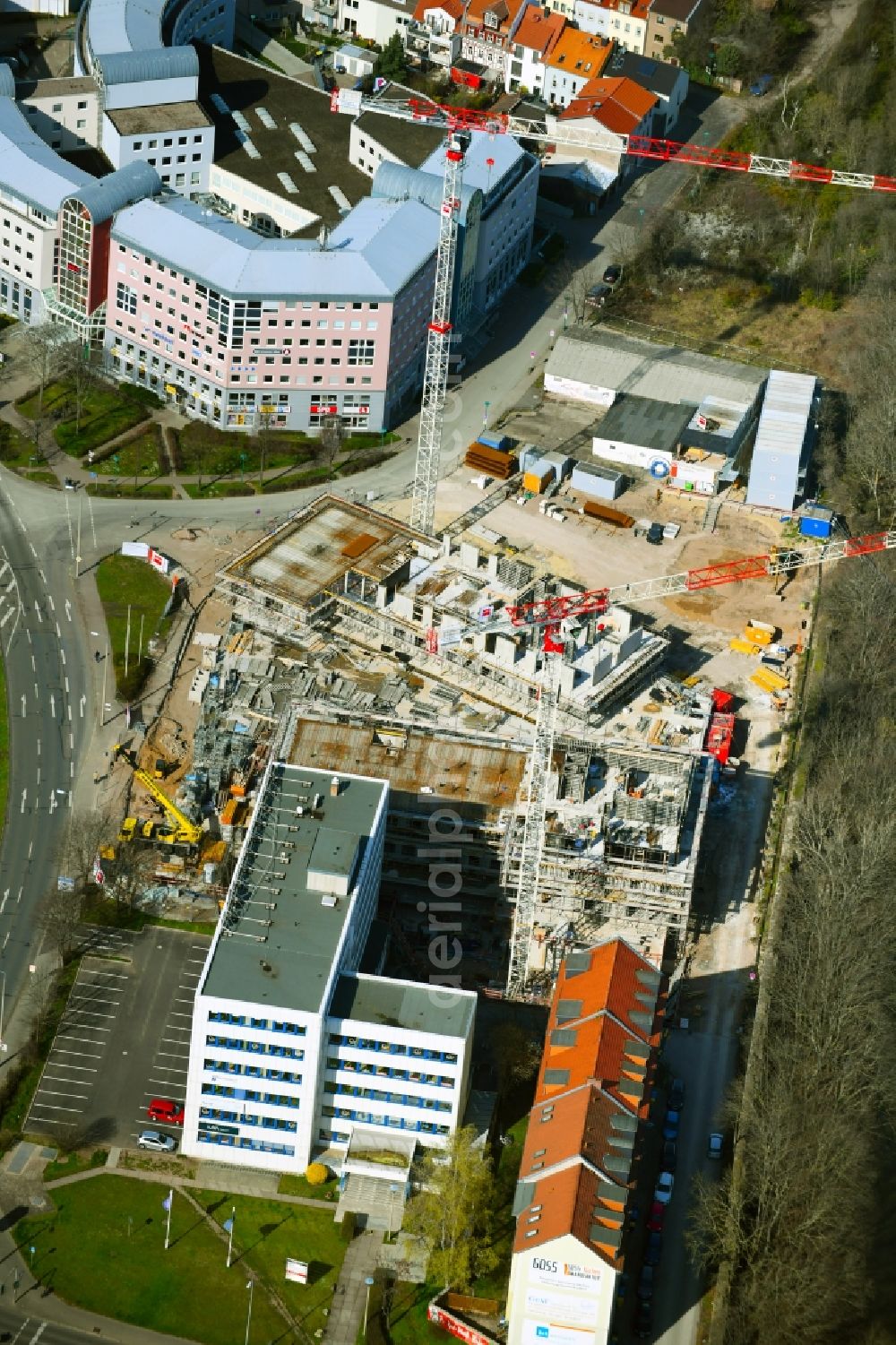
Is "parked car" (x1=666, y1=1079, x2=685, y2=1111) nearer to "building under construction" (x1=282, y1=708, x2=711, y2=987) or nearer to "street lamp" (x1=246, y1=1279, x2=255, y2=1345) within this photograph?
"building under construction" (x1=282, y1=708, x2=711, y2=987)

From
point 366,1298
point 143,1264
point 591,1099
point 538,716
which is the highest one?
point 538,716

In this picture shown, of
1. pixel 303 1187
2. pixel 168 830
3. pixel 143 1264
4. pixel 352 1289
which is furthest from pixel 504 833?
pixel 143 1264

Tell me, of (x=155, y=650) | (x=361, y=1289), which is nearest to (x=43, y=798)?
(x=155, y=650)

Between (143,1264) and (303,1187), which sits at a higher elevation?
(303,1187)

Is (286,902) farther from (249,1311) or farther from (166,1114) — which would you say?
(249,1311)

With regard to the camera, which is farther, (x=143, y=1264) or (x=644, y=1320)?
(x=143, y=1264)
